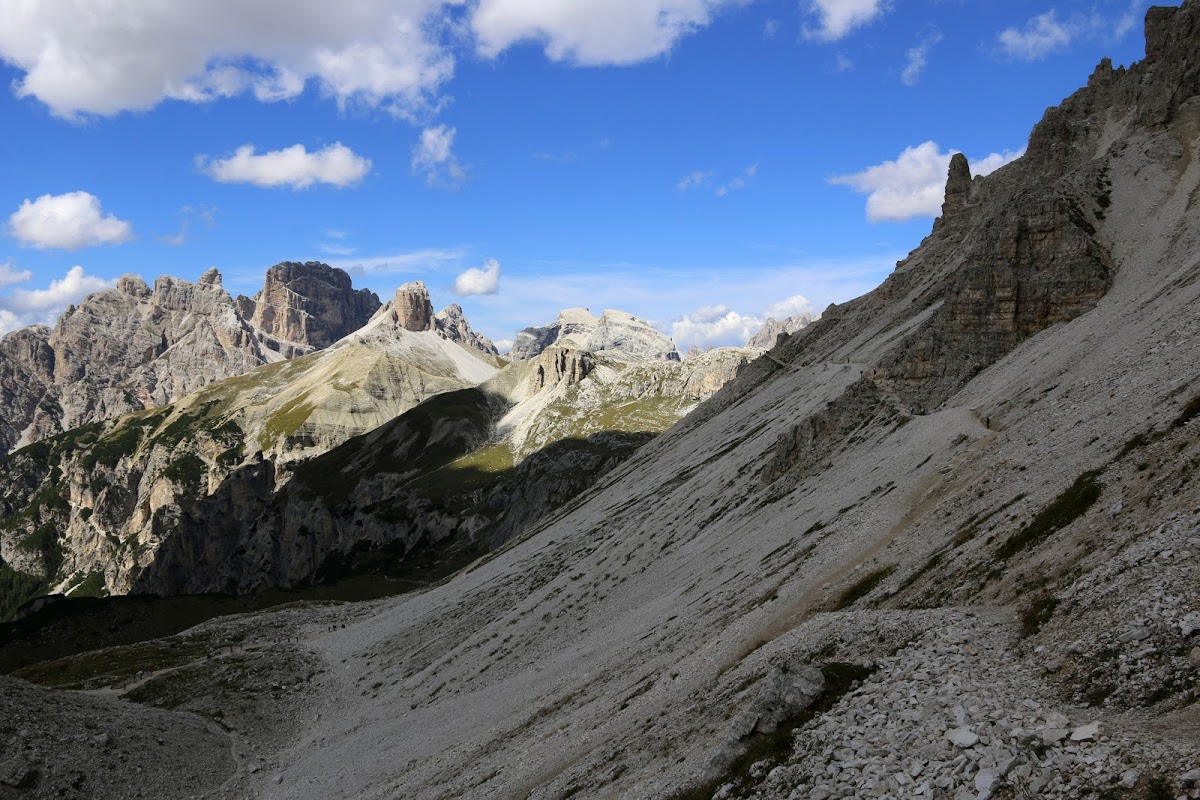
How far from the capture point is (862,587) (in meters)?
38.9

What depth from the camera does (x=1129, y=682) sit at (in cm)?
1933

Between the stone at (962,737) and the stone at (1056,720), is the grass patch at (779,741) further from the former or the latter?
the stone at (1056,720)

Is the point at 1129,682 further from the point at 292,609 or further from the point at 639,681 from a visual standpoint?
the point at 292,609

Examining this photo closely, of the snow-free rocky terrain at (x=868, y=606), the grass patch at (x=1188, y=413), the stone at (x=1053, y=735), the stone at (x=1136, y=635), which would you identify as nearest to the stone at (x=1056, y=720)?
the snow-free rocky terrain at (x=868, y=606)

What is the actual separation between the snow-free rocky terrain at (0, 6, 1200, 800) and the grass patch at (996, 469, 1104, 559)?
0.19 metres

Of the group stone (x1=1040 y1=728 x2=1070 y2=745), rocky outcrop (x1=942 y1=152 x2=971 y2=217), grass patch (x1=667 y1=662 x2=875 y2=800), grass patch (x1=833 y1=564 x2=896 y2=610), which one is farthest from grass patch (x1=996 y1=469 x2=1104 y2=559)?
rocky outcrop (x1=942 y1=152 x2=971 y2=217)

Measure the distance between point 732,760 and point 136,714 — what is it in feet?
192

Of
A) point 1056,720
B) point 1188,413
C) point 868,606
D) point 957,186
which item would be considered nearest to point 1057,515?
point 1188,413

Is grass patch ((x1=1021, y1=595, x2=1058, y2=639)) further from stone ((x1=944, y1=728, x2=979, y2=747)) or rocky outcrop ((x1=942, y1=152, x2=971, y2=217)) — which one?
rocky outcrop ((x1=942, y1=152, x2=971, y2=217))

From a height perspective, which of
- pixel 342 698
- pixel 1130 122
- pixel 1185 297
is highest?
pixel 1130 122

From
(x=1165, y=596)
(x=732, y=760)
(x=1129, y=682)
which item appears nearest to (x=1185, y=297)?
(x=1165, y=596)

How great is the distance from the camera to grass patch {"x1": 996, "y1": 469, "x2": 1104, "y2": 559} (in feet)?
104

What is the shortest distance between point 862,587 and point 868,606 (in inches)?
123

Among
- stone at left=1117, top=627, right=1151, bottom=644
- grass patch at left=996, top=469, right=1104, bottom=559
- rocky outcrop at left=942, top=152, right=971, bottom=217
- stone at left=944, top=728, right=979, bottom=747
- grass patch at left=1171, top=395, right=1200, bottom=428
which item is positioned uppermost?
rocky outcrop at left=942, top=152, right=971, bottom=217
